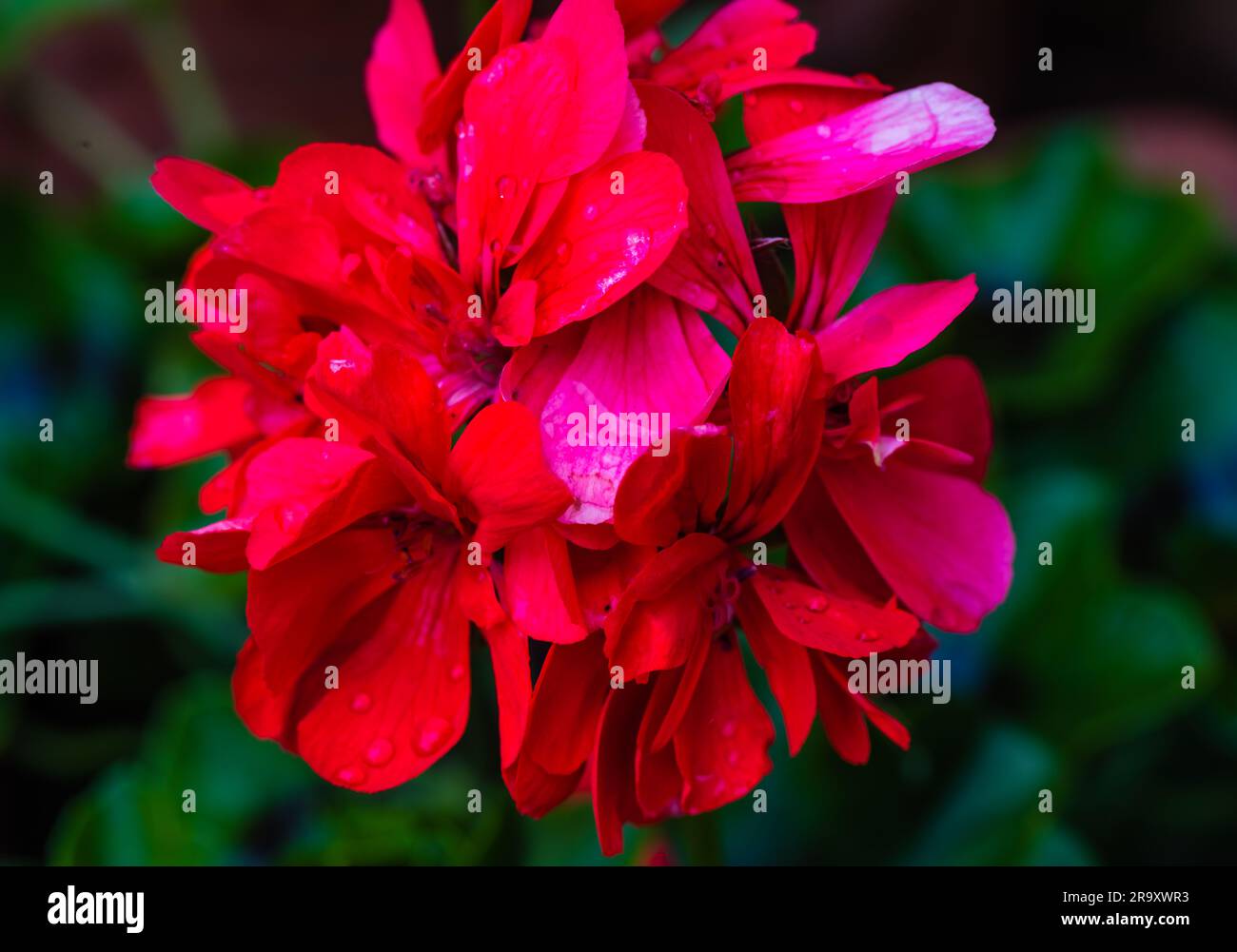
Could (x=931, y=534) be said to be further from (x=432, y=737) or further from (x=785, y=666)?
(x=432, y=737)

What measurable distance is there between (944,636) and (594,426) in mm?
700

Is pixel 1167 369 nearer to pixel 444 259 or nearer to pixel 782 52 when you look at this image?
pixel 782 52

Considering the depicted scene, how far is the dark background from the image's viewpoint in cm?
97

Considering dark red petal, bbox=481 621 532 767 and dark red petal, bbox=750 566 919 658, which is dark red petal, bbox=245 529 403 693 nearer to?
dark red petal, bbox=481 621 532 767

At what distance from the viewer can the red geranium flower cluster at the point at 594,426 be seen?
0.49m

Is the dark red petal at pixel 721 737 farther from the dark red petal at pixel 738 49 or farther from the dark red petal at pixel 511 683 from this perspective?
the dark red petal at pixel 738 49

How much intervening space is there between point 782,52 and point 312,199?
248mm

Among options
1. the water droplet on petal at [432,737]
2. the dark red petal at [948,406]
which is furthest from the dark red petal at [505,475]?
the dark red petal at [948,406]

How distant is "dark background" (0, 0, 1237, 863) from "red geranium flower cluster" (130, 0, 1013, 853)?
18 cm

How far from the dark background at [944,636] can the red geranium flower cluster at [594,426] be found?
18 cm

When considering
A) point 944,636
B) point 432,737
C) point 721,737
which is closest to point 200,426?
point 432,737

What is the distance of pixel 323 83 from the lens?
2.27m

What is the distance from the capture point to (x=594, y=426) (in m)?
0.49
